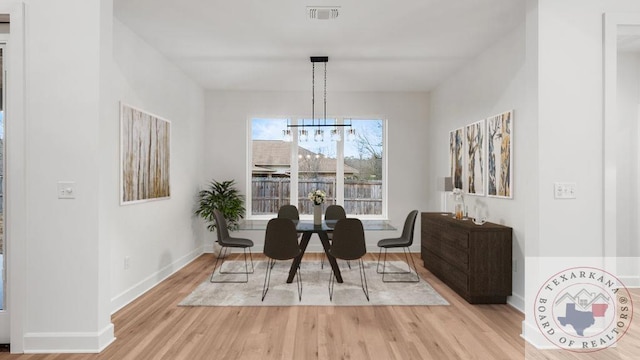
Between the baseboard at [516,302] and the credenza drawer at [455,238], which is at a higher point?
the credenza drawer at [455,238]

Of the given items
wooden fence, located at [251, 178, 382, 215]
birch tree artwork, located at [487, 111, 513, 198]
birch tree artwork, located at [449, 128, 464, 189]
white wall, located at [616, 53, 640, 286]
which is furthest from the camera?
wooden fence, located at [251, 178, 382, 215]

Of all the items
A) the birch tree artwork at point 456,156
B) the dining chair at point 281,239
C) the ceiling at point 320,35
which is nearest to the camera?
the ceiling at point 320,35

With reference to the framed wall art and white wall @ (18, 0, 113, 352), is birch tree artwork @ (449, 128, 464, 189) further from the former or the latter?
white wall @ (18, 0, 113, 352)

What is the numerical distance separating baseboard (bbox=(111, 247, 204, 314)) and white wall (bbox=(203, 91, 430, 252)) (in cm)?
167

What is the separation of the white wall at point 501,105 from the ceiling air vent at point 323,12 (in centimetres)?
188

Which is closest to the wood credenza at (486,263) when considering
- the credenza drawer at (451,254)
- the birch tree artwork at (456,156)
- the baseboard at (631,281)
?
the credenza drawer at (451,254)

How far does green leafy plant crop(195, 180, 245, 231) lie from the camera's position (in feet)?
19.5

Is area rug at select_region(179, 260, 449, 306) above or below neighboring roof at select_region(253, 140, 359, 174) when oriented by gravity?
below

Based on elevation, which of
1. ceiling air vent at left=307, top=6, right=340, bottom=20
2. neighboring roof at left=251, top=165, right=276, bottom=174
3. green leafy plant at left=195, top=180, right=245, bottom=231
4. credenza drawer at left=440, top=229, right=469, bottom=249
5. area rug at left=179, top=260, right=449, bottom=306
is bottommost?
area rug at left=179, top=260, right=449, bottom=306

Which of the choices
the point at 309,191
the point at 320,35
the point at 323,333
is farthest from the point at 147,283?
the point at 320,35

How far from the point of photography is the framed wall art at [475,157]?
4422 millimetres

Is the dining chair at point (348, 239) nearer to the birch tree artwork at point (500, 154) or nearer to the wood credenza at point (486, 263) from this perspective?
the wood credenza at point (486, 263)

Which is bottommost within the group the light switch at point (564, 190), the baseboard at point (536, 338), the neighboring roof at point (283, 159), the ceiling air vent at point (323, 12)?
the baseboard at point (536, 338)

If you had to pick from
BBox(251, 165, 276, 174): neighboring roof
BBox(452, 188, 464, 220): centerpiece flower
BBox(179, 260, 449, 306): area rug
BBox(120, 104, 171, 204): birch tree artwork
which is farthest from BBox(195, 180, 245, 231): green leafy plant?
BBox(452, 188, 464, 220): centerpiece flower
